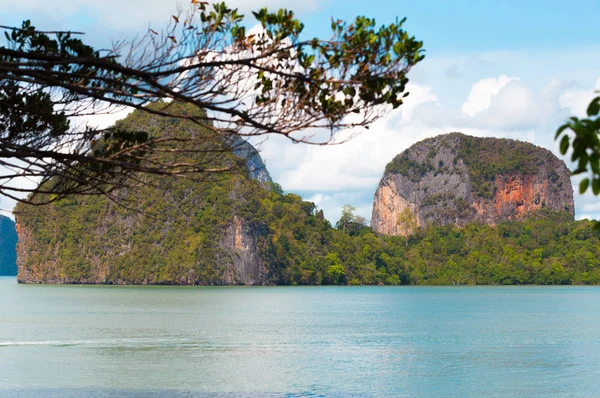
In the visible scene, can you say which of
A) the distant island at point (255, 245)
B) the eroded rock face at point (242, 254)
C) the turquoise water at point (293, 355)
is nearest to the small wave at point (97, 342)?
the turquoise water at point (293, 355)

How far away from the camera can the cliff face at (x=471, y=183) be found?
408 feet

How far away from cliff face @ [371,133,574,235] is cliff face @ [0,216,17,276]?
93612 millimetres

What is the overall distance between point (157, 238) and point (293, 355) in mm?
66818

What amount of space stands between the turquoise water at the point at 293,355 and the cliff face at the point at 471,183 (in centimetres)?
8668

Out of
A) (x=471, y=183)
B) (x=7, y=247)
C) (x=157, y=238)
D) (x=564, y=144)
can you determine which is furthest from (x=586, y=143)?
(x=7, y=247)

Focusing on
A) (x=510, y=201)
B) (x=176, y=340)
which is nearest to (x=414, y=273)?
(x=510, y=201)

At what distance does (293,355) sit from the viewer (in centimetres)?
2192

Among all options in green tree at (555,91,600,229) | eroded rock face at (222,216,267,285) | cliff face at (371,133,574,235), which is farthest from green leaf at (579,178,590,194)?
cliff face at (371,133,574,235)

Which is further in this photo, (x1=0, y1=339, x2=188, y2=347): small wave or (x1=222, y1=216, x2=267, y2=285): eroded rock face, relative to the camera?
(x1=222, y1=216, x2=267, y2=285): eroded rock face

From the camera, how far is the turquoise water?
1675cm

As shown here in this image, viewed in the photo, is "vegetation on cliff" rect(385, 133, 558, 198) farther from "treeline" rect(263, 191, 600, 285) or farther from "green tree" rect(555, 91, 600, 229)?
"green tree" rect(555, 91, 600, 229)

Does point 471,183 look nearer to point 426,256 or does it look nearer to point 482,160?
point 482,160

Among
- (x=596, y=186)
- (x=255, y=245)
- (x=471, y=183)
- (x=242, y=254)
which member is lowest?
(x=596, y=186)

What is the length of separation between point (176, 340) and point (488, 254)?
258ft
